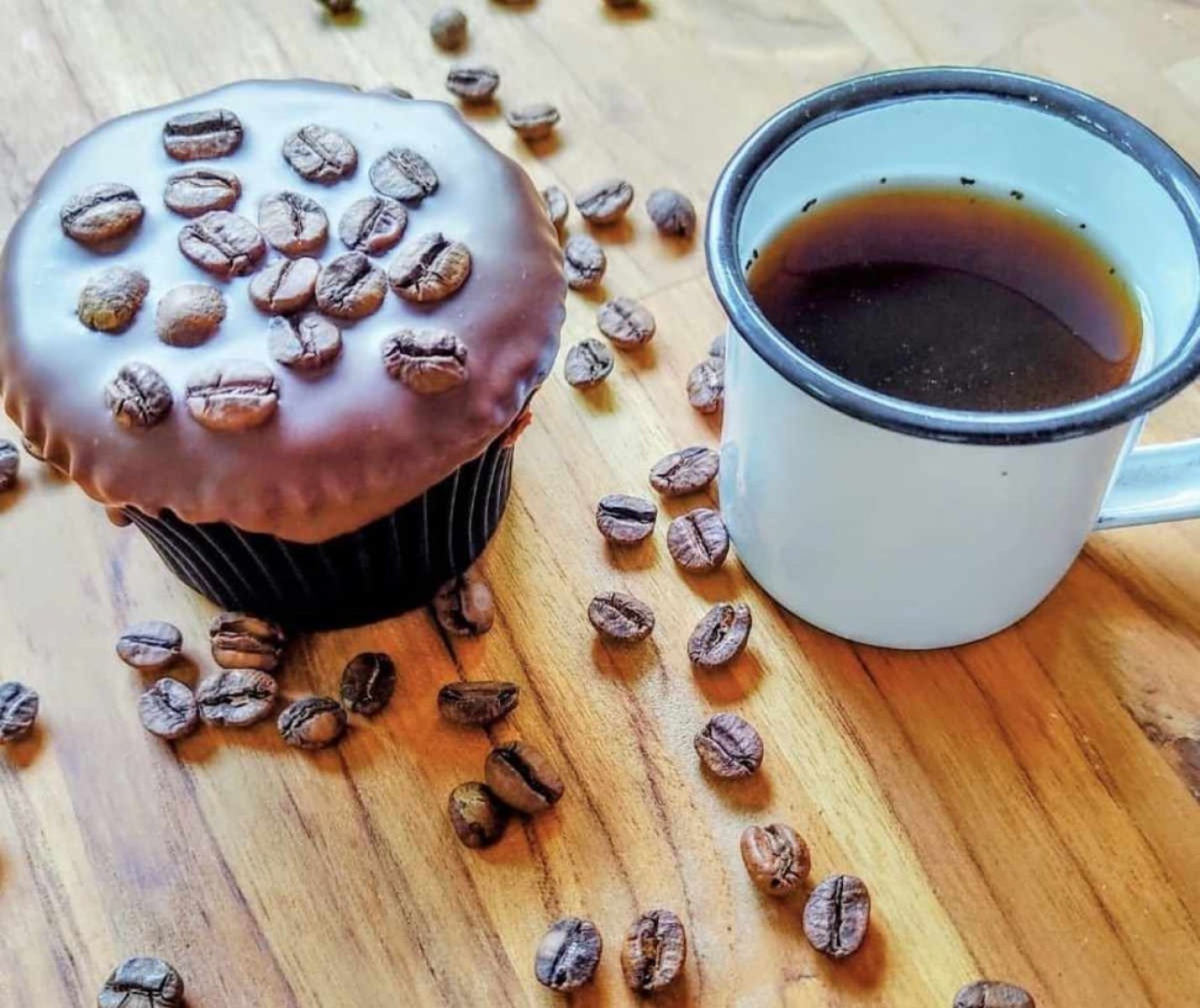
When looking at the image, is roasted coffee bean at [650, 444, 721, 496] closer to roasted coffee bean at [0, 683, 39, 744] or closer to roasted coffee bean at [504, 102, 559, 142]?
roasted coffee bean at [504, 102, 559, 142]

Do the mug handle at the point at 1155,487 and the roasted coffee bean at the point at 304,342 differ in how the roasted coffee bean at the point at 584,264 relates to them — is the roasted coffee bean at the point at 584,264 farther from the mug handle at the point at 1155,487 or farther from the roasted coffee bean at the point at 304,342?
the mug handle at the point at 1155,487

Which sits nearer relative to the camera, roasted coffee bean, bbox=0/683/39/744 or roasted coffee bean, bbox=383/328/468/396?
roasted coffee bean, bbox=383/328/468/396

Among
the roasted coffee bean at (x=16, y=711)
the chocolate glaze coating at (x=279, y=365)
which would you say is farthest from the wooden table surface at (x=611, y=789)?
the chocolate glaze coating at (x=279, y=365)

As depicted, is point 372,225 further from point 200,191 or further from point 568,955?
point 568,955

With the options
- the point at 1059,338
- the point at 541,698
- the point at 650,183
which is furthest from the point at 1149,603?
the point at 650,183

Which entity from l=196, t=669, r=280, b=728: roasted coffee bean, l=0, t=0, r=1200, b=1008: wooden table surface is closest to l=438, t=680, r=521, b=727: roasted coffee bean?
l=0, t=0, r=1200, b=1008: wooden table surface

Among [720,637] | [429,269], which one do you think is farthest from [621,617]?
[429,269]

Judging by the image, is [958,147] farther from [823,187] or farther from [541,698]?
[541,698]

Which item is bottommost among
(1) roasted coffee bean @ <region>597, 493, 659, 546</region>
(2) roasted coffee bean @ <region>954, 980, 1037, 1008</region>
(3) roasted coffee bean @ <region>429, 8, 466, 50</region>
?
(2) roasted coffee bean @ <region>954, 980, 1037, 1008</region>
